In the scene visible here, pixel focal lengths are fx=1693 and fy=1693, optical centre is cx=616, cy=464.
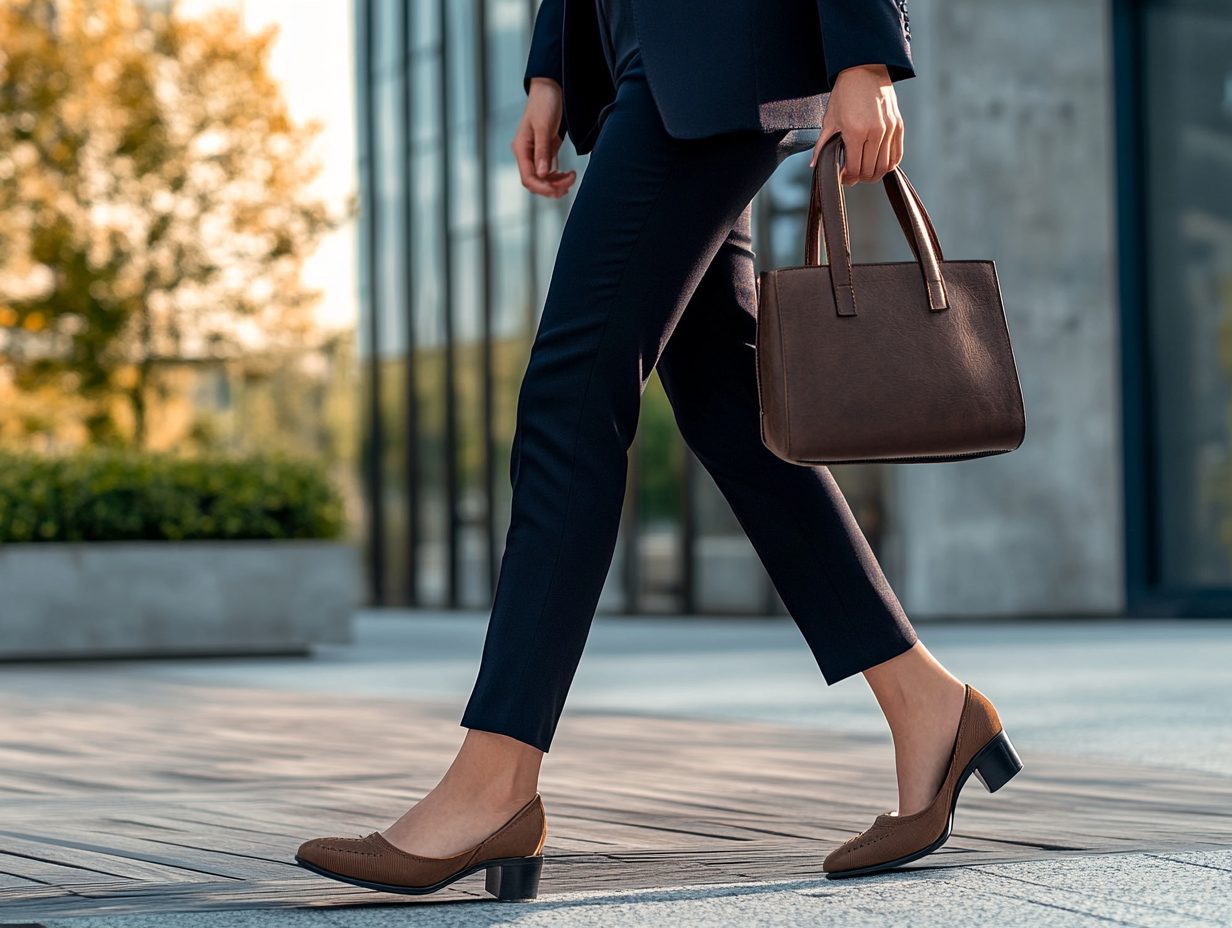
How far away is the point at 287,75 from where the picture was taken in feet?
59.8

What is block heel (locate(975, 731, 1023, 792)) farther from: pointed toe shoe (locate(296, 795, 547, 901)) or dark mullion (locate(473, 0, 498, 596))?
dark mullion (locate(473, 0, 498, 596))

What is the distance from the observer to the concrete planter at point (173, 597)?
31.7 ft

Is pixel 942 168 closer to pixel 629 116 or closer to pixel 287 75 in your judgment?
pixel 287 75

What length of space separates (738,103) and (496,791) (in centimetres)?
105

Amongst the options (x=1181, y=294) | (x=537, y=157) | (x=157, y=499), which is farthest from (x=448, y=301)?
(x=537, y=157)

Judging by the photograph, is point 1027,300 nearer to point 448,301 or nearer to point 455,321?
point 455,321

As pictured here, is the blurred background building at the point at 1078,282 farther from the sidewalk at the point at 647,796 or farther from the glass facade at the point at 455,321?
the sidewalk at the point at 647,796

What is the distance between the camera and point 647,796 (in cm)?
377

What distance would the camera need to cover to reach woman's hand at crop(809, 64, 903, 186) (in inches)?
96.0

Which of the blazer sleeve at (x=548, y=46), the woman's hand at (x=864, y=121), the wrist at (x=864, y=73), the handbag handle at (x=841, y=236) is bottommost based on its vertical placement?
the handbag handle at (x=841, y=236)

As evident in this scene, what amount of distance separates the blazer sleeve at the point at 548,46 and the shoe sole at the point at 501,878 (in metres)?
1.27

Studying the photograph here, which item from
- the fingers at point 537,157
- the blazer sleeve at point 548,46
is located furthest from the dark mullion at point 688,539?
the blazer sleeve at point 548,46

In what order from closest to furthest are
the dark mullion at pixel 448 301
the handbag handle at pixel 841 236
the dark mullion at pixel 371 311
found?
1. the handbag handle at pixel 841 236
2. the dark mullion at pixel 448 301
3. the dark mullion at pixel 371 311

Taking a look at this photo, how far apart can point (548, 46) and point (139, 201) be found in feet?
50.6
